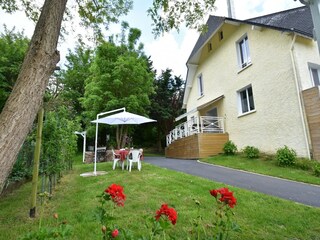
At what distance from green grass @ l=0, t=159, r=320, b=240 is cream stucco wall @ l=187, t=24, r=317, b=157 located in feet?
21.1

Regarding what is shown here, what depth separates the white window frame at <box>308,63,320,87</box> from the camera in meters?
10.6

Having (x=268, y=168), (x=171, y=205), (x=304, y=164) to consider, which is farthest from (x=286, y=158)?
(x=171, y=205)

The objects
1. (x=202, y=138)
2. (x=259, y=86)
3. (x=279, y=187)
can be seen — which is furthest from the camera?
(x=202, y=138)

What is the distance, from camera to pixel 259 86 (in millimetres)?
12000

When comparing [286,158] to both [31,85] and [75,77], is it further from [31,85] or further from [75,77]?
[75,77]

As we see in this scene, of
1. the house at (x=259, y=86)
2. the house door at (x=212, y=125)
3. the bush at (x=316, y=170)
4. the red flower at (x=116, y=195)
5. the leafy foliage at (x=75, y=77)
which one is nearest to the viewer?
the red flower at (x=116, y=195)

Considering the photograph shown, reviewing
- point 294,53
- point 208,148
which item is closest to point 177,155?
point 208,148

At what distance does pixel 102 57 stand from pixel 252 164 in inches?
582

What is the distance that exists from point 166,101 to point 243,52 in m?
14.3

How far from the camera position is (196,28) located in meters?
6.93

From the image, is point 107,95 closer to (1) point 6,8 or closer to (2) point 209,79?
(2) point 209,79

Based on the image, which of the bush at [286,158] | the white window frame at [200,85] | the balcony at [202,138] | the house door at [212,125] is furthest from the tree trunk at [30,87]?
the white window frame at [200,85]

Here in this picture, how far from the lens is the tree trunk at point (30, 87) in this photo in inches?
102

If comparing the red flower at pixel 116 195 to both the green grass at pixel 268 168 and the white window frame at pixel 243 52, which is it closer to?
the green grass at pixel 268 168
